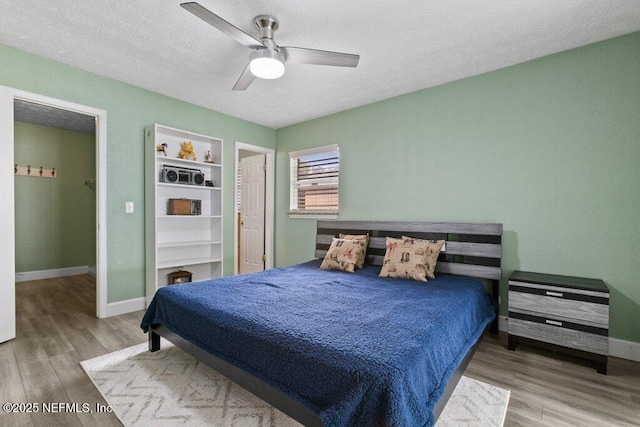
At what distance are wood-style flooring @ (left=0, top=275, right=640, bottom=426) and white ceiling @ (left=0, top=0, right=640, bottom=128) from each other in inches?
104

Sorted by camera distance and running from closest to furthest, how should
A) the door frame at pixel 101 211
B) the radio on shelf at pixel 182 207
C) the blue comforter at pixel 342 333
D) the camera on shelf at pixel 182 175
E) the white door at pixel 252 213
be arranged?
the blue comforter at pixel 342 333
the door frame at pixel 101 211
the camera on shelf at pixel 182 175
the radio on shelf at pixel 182 207
the white door at pixel 252 213

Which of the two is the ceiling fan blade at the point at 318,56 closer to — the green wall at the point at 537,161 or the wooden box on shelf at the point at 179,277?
the green wall at the point at 537,161

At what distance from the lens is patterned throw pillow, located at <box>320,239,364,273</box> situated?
3.20 m

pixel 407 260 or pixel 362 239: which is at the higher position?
pixel 362 239

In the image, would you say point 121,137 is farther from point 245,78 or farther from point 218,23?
point 218,23

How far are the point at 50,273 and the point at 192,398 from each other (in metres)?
5.04

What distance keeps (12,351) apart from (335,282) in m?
2.75

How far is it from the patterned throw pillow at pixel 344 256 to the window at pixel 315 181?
90 centimetres

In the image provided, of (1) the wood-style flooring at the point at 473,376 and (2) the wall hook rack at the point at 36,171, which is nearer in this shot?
(1) the wood-style flooring at the point at 473,376

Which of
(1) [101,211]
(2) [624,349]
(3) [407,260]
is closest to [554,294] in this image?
(2) [624,349]

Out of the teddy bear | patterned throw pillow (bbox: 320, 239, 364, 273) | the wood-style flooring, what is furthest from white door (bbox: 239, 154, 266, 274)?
the wood-style flooring

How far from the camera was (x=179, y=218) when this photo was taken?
12.8 feet

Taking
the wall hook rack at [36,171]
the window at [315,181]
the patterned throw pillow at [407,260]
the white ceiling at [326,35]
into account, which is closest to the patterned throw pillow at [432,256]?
the patterned throw pillow at [407,260]

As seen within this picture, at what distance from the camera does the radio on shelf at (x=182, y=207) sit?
368 cm
